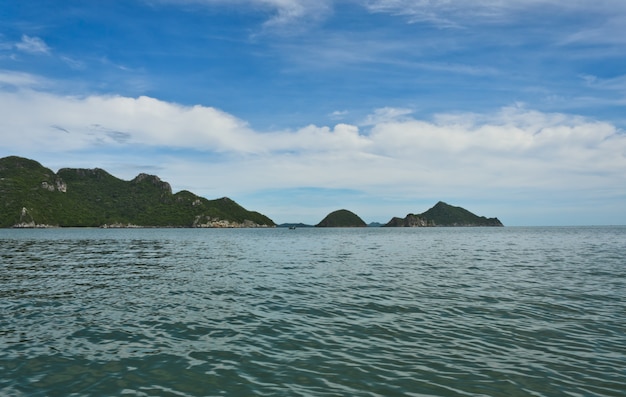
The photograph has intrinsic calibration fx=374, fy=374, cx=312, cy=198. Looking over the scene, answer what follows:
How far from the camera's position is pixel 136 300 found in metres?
27.1

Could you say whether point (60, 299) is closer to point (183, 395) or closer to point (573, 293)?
point (183, 395)

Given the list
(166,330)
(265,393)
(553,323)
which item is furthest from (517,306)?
(166,330)

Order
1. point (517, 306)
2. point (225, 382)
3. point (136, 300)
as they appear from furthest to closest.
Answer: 1. point (136, 300)
2. point (517, 306)
3. point (225, 382)

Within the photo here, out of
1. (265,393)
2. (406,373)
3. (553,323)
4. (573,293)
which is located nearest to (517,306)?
(553,323)

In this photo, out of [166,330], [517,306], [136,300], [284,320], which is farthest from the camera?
[136,300]

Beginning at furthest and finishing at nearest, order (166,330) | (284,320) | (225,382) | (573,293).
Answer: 1. (573,293)
2. (284,320)
3. (166,330)
4. (225,382)

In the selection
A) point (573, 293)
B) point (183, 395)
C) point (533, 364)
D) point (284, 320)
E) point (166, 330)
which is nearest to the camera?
point (183, 395)

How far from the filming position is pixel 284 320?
2139 cm

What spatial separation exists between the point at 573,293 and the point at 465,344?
18386 mm

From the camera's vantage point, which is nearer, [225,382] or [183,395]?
[183,395]

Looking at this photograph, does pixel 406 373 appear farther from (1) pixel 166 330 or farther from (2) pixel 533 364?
(1) pixel 166 330

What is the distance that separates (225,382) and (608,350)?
1611 centimetres

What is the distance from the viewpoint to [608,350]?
16141 millimetres

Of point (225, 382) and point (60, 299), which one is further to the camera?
point (60, 299)
